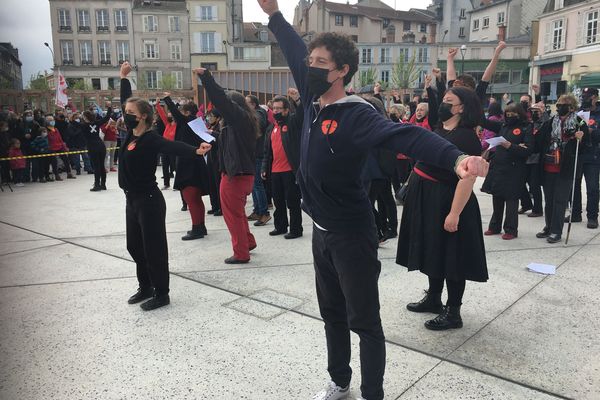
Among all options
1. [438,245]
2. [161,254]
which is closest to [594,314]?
[438,245]

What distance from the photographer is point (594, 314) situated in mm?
4102

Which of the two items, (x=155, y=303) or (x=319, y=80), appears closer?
(x=319, y=80)

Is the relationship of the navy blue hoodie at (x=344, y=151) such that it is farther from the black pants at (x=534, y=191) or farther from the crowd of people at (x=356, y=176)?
the black pants at (x=534, y=191)

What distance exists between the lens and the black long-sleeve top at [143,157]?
423 centimetres

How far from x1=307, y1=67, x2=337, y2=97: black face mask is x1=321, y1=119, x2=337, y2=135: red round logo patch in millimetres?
199

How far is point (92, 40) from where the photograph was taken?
54.2 metres

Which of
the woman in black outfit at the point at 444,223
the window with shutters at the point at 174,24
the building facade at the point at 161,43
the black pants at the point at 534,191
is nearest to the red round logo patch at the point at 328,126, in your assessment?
the woman in black outfit at the point at 444,223

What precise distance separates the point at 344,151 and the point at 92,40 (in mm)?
59445

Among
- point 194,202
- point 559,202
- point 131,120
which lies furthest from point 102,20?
point 559,202

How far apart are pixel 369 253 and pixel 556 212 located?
485cm

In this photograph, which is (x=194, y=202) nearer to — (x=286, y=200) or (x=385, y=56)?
(x=286, y=200)

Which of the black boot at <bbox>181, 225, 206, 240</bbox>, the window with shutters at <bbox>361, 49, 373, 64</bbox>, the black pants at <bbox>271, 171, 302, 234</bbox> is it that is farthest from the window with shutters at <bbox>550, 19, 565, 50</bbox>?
the black boot at <bbox>181, 225, 206, 240</bbox>

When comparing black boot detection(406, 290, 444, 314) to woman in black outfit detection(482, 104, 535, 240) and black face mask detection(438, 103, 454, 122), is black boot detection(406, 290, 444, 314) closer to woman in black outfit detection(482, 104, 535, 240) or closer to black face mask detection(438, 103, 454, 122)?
black face mask detection(438, 103, 454, 122)

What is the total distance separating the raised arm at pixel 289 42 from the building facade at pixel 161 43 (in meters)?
53.9
